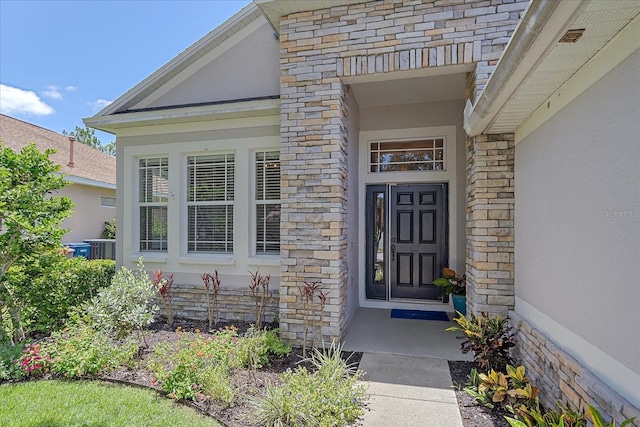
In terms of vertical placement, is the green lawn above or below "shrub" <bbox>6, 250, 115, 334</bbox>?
below

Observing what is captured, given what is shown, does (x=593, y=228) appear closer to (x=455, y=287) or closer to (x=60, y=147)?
(x=455, y=287)

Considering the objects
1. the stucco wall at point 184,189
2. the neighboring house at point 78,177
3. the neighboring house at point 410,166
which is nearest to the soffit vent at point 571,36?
the neighboring house at point 410,166

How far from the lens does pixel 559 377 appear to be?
2703 mm

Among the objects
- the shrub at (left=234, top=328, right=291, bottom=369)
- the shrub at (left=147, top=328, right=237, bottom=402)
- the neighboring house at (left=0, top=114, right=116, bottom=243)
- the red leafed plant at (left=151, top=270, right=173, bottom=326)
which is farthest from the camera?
the neighboring house at (left=0, top=114, right=116, bottom=243)

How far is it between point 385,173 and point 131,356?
17.1 feet

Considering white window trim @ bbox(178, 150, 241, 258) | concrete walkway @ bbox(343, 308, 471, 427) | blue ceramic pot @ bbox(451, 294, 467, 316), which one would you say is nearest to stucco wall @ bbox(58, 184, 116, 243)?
white window trim @ bbox(178, 150, 241, 258)

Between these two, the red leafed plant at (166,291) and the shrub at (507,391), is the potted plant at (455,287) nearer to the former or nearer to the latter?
the shrub at (507,391)

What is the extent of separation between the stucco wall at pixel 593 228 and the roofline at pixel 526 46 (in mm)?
484

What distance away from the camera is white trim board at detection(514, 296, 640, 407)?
1.94 metres

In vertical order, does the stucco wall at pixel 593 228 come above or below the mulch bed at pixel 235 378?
above

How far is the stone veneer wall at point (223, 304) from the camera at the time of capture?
5.31 m

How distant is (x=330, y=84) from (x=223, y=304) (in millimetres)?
4054

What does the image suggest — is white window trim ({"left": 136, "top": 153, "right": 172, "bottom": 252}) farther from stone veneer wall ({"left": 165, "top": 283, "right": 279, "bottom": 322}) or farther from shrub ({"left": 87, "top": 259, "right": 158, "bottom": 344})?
shrub ({"left": 87, "top": 259, "right": 158, "bottom": 344})

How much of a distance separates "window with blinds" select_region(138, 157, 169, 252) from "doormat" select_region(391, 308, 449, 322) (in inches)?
183
